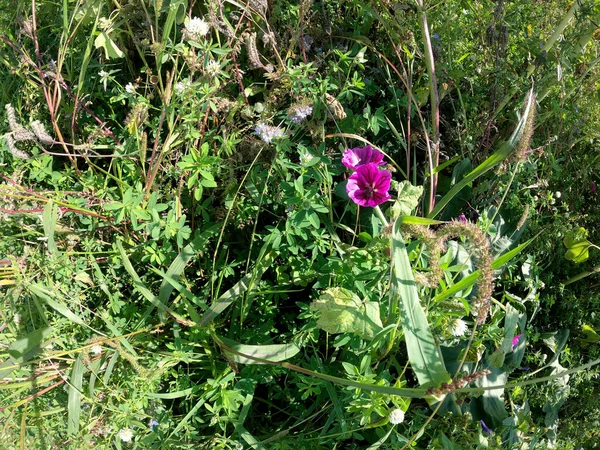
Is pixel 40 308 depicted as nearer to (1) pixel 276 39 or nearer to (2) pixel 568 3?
(1) pixel 276 39

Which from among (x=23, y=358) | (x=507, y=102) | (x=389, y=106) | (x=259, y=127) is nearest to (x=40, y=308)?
(x=23, y=358)

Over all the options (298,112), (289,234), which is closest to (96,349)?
(289,234)

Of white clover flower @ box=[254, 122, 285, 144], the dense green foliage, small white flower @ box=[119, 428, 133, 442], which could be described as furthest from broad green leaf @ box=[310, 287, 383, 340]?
small white flower @ box=[119, 428, 133, 442]

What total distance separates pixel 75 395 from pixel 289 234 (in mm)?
811

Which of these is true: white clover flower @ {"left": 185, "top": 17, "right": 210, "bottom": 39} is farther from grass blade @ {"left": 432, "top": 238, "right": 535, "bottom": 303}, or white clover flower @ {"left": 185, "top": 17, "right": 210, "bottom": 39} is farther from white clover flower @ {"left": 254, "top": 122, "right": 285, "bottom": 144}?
grass blade @ {"left": 432, "top": 238, "right": 535, "bottom": 303}

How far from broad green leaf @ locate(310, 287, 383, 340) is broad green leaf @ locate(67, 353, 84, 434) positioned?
2.42ft

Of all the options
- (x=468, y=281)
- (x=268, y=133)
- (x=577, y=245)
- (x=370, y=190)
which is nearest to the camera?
(x=468, y=281)

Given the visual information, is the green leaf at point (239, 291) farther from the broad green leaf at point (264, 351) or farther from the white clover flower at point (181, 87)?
the white clover flower at point (181, 87)

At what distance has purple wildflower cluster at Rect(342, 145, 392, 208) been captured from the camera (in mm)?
1416

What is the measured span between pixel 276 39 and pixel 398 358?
46.8 inches

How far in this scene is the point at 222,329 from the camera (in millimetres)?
1729

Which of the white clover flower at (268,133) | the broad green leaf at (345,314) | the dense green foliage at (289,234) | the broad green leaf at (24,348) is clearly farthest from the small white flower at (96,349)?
the white clover flower at (268,133)

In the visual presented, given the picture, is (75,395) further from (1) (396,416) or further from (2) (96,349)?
(1) (396,416)

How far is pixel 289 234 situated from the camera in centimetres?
153
